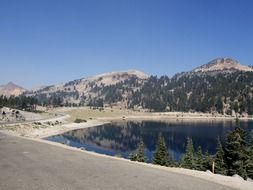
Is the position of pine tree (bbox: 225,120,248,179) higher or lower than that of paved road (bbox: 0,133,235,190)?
lower

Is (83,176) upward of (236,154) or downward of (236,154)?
upward

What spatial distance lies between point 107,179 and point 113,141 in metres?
117

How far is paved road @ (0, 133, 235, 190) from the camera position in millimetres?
19031

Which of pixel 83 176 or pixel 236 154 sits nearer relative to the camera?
pixel 83 176

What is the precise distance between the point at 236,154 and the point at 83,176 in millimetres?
36834

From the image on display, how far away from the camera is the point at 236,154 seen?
5206cm

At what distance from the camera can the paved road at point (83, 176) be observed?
1903cm

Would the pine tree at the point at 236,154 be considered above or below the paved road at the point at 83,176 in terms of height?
below

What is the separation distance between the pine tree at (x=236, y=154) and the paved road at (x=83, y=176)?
2945 cm

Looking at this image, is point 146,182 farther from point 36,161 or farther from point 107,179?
point 36,161

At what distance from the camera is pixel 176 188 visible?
19.1m

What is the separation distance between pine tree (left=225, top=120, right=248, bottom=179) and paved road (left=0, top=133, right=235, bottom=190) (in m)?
29.4

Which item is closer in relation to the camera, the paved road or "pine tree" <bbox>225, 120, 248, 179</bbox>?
the paved road

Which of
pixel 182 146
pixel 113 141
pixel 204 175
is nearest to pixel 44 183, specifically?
pixel 204 175
